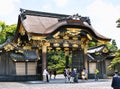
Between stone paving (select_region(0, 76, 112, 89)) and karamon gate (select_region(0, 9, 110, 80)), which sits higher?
karamon gate (select_region(0, 9, 110, 80))

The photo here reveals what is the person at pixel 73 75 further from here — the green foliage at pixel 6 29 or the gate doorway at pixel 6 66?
the green foliage at pixel 6 29

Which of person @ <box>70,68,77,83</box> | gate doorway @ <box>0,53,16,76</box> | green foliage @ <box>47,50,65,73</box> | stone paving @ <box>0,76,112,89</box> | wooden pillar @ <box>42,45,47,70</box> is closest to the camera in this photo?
stone paving @ <box>0,76,112,89</box>

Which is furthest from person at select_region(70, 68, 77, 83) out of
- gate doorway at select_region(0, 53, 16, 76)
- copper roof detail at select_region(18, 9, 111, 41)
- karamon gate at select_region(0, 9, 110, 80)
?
gate doorway at select_region(0, 53, 16, 76)

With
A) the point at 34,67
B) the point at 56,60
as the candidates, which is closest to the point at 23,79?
the point at 34,67

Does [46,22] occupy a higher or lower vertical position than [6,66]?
higher

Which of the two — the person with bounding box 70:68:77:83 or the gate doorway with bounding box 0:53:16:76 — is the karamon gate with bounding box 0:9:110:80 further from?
the person with bounding box 70:68:77:83

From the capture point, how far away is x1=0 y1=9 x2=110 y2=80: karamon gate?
86.0 feet

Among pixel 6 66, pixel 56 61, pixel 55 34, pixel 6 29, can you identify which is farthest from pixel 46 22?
pixel 6 29

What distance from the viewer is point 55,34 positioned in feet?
86.5

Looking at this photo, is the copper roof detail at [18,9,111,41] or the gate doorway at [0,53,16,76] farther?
the gate doorway at [0,53,16,76]

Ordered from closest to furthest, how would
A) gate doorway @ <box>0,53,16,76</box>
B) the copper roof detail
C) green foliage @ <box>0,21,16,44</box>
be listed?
1. the copper roof detail
2. gate doorway @ <box>0,53,16,76</box>
3. green foliage @ <box>0,21,16,44</box>

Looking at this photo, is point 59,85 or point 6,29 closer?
point 59,85

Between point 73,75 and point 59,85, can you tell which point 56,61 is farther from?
point 59,85

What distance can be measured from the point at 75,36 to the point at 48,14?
442 centimetres
